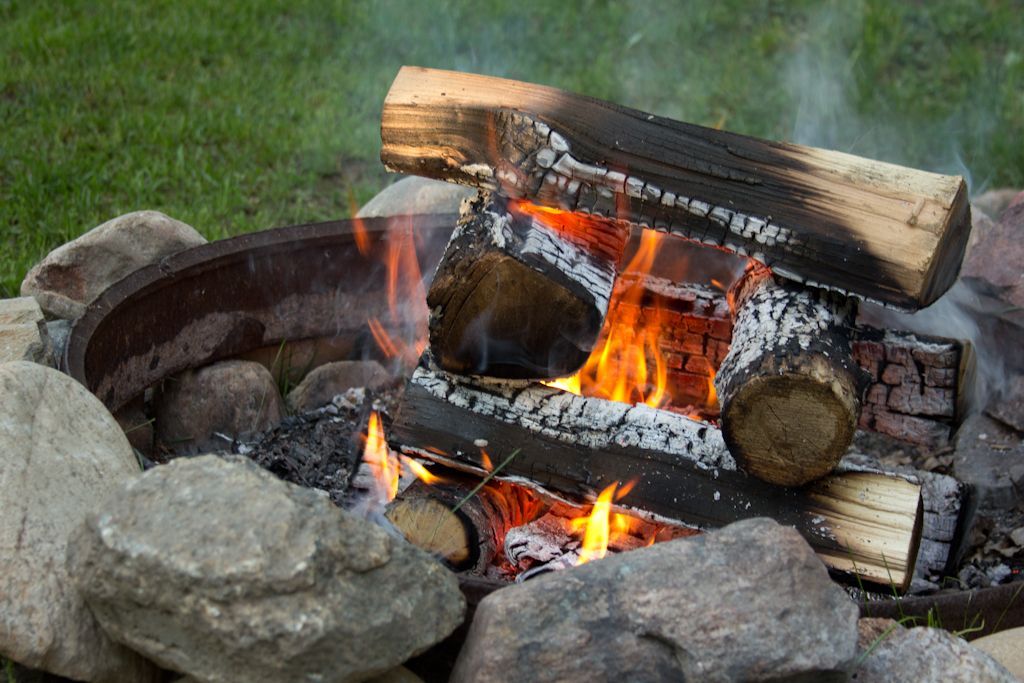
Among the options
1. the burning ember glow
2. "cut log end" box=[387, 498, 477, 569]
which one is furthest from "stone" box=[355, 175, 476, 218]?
"cut log end" box=[387, 498, 477, 569]

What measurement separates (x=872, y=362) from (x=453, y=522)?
129 centimetres

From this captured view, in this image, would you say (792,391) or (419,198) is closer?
(792,391)

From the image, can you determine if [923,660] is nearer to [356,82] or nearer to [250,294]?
[250,294]

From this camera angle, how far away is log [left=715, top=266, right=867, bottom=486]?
7.29ft

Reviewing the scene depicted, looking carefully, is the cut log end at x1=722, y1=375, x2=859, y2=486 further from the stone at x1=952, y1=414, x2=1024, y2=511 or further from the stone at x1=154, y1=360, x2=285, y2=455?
the stone at x1=154, y1=360, x2=285, y2=455

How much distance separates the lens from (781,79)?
5789 millimetres

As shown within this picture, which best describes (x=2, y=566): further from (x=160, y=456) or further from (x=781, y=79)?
(x=781, y=79)

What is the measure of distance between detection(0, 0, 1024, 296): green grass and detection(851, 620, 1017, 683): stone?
2.98 meters

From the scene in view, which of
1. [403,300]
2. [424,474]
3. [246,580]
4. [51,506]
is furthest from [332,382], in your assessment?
[246,580]

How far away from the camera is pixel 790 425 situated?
2266 millimetres

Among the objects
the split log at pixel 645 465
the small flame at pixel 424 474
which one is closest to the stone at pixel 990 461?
the split log at pixel 645 465

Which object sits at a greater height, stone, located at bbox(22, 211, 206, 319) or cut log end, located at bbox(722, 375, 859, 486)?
cut log end, located at bbox(722, 375, 859, 486)

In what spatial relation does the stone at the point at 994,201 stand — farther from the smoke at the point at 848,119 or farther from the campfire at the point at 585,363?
the campfire at the point at 585,363

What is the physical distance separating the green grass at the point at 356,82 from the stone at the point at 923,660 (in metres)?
2.98
